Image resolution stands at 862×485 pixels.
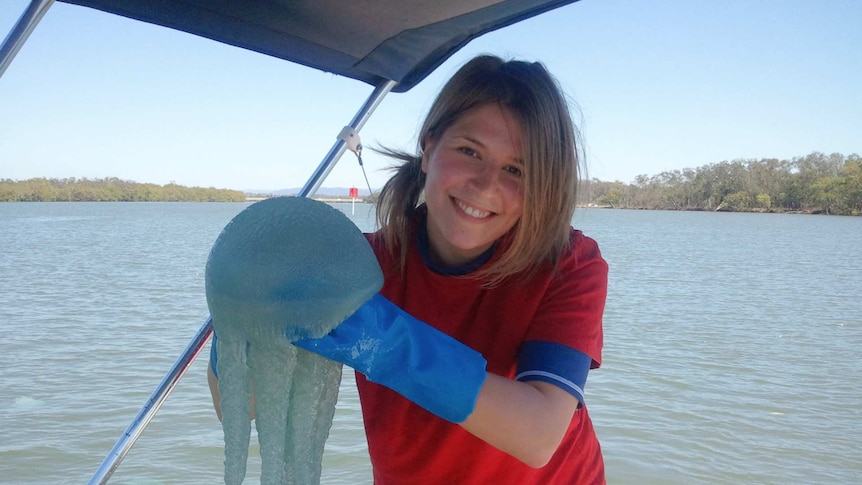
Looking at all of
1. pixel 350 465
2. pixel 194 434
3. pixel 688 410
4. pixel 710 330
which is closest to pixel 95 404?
pixel 194 434

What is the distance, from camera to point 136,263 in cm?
1748

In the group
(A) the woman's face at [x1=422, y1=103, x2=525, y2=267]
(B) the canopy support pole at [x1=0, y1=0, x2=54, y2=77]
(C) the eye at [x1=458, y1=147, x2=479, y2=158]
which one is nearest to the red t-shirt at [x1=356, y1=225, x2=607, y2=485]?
(A) the woman's face at [x1=422, y1=103, x2=525, y2=267]

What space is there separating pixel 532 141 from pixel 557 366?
45 cm

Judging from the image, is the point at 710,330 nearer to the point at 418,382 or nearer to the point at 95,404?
the point at 95,404

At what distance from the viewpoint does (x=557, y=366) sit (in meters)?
1.25

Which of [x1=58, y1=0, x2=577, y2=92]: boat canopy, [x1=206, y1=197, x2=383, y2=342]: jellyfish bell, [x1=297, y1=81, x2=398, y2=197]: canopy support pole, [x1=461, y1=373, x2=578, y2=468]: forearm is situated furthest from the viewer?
[x1=297, y1=81, x2=398, y2=197]: canopy support pole

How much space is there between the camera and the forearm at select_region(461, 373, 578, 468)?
1.08m

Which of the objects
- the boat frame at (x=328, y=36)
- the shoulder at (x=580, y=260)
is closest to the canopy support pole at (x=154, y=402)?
the boat frame at (x=328, y=36)

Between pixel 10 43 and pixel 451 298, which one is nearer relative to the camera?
pixel 10 43

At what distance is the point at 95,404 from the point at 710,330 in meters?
8.58

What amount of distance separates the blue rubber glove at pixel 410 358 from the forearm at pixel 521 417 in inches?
1.3

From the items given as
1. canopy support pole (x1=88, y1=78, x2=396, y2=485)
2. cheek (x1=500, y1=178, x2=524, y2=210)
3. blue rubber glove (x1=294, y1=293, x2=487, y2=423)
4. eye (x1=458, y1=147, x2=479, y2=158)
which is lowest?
canopy support pole (x1=88, y1=78, x2=396, y2=485)

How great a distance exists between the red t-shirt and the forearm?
184mm

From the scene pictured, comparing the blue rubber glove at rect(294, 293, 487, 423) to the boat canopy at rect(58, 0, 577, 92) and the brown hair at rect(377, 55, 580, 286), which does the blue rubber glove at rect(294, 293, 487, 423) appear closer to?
the brown hair at rect(377, 55, 580, 286)
